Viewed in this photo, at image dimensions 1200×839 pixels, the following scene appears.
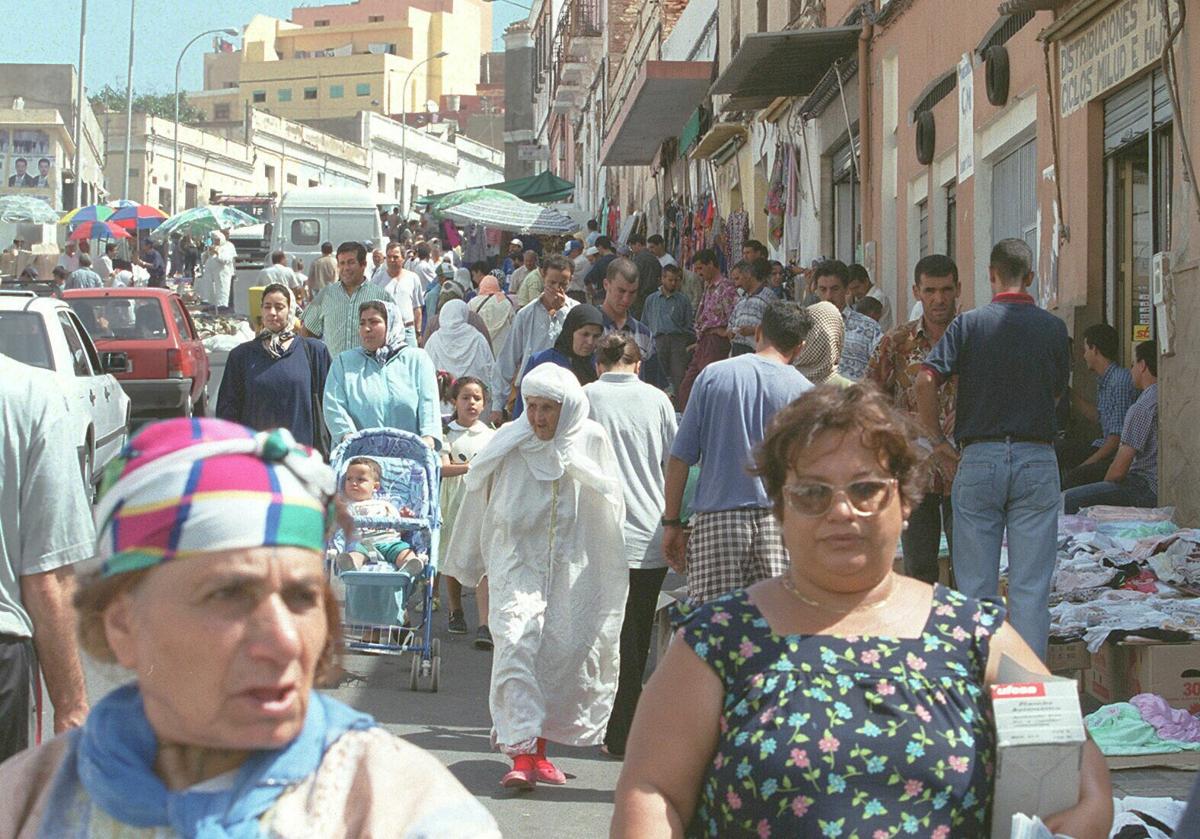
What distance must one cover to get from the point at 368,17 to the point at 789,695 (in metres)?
120

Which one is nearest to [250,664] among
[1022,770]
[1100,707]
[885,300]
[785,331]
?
[1022,770]

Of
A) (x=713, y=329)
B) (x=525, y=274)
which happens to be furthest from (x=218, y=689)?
(x=525, y=274)

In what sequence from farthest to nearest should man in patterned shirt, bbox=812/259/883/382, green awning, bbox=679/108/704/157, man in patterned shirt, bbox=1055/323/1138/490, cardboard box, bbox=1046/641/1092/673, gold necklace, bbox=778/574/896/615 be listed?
green awning, bbox=679/108/704/157 < man in patterned shirt, bbox=812/259/883/382 < man in patterned shirt, bbox=1055/323/1138/490 < cardboard box, bbox=1046/641/1092/673 < gold necklace, bbox=778/574/896/615

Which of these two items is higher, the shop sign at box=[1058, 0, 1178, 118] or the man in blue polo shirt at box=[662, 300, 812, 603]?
the shop sign at box=[1058, 0, 1178, 118]

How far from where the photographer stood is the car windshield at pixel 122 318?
816 inches

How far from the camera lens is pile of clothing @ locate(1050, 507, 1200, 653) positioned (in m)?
8.16

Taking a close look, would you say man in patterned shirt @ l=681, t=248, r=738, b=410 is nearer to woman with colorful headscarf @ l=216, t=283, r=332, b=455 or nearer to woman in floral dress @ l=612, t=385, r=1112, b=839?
woman with colorful headscarf @ l=216, t=283, r=332, b=455

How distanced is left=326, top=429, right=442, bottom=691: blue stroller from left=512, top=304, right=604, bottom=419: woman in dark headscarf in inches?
34.1

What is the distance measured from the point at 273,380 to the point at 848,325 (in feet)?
12.8

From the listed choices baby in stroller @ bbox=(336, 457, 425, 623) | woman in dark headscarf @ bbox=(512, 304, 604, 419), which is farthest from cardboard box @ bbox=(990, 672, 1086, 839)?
woman in dark headscarf @ bbox=(512, 304, 604, 419)

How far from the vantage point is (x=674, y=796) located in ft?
11.1

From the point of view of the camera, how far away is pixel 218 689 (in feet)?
7.04

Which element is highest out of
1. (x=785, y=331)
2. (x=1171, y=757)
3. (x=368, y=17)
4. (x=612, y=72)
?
(x=368, y=17)

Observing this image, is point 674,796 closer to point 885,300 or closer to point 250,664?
point 250,664
